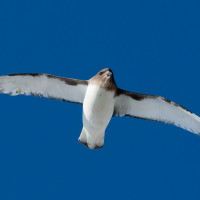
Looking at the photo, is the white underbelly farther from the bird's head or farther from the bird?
the bird's head

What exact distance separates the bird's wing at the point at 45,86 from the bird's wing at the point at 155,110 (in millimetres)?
1071

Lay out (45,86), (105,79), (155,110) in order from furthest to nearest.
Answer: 1. (155,110)
2. (45,86)
3. (105,79)

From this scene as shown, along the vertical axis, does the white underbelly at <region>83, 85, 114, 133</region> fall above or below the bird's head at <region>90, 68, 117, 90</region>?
below

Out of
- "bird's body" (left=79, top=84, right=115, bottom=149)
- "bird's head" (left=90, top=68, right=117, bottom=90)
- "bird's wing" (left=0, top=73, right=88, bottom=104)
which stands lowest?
"bird's body" (left=79, top=84, right=115, bottom=149)

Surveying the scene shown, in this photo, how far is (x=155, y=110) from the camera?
14.2 metres

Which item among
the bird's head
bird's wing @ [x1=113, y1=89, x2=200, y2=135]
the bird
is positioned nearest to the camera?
the bird's head

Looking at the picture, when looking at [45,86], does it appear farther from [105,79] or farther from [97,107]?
[105,79]

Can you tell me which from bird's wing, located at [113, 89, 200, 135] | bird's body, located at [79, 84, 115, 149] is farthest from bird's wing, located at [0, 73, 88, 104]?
bird's wing, located at [113, 89, 200, 135]

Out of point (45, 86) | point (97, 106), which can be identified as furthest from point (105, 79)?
point (45, 86)

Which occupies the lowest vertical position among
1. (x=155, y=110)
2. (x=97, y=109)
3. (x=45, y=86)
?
(x=97, y=109)

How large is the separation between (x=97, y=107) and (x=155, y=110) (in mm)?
1809

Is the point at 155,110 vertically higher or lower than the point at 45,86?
lower

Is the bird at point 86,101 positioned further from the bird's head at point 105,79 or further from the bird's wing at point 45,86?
the bird's head at point 105,79

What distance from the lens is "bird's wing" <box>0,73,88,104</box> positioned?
13.9 metres
